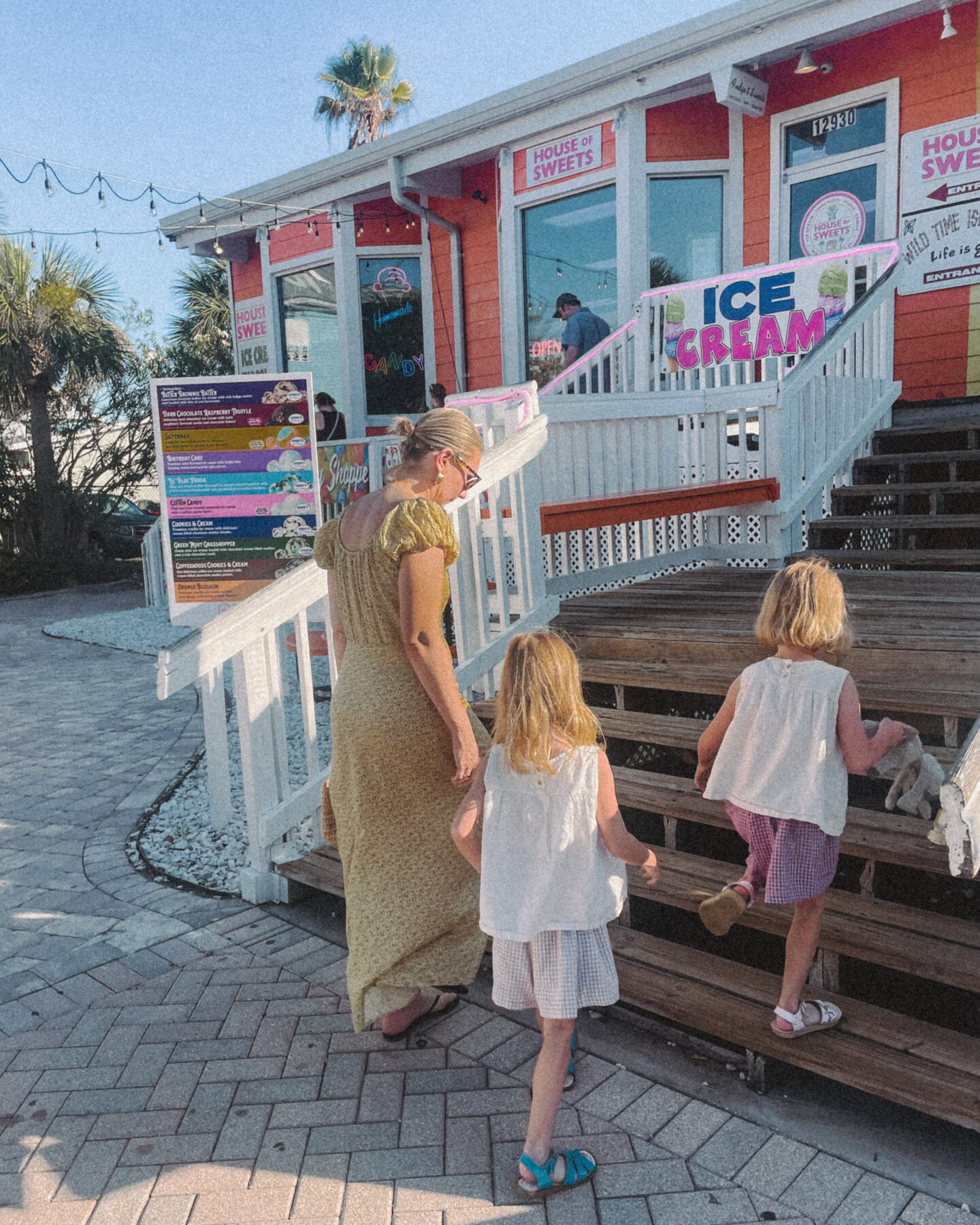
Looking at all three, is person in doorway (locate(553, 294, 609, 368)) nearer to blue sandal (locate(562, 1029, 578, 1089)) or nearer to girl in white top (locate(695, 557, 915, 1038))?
girl in white top (locate(695, 557, 915, 1038))

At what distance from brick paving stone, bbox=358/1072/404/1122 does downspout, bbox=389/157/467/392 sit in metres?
9.32

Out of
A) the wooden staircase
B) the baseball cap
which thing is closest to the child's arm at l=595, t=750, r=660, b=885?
the wooden staircase

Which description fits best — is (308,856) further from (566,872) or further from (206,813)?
(566,872)

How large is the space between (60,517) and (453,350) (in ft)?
28.7

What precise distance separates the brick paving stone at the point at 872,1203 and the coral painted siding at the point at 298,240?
11.5 meters

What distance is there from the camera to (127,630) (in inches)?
436

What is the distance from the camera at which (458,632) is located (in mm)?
3922

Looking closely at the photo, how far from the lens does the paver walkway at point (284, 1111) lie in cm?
209

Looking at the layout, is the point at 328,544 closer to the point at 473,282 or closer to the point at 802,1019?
the point at 802,1019

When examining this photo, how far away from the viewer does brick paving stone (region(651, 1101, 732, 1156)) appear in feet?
7.32

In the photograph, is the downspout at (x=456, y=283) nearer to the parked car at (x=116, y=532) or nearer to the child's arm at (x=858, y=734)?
the parked car at (x=116, y=532)

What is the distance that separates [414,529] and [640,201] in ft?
24.6

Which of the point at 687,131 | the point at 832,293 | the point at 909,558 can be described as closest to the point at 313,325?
the point at 687,131

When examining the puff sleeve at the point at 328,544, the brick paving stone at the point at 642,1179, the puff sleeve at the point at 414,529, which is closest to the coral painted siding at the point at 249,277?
the puff sleeve at the point at 328,544
